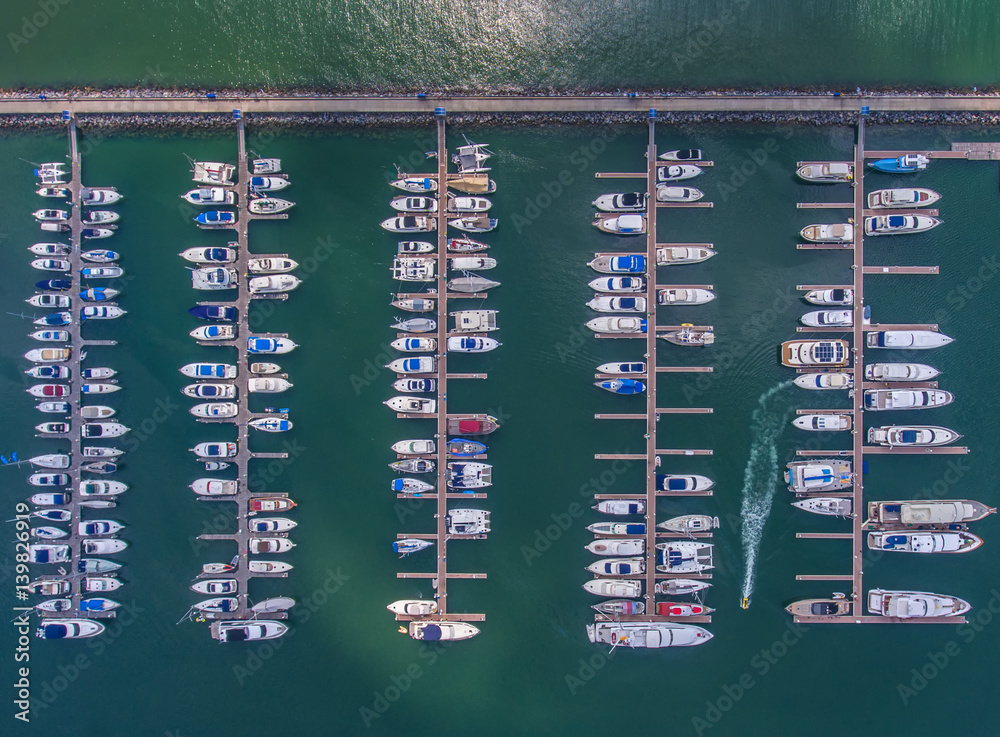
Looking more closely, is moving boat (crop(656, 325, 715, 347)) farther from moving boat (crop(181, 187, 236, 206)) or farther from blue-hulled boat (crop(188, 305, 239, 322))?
moving boat (crop(181, 187, 236, 206))

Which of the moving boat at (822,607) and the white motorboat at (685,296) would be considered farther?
the white motorboat at (685,296)

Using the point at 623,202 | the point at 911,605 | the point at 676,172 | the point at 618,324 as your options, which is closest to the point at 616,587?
the point at 618,324

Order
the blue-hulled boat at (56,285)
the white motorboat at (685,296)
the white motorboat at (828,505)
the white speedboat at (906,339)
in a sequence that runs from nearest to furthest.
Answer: the white speedboat at (906,339), the white motorboat at (828,505), the white motorboat at (685,296), the blue-hulled boat at (56,285)

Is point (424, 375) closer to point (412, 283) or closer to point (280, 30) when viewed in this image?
point (412, 283)

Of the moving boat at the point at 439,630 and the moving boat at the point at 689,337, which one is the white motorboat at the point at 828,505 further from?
the moving boat at the point at 439,630

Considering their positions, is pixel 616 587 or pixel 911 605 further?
pixel 616 587

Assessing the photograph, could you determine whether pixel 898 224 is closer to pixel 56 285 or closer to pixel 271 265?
pixel 271 265

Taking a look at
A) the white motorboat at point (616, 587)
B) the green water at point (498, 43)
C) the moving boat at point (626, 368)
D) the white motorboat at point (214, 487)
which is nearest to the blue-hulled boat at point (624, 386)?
the moving boat at point (626, 368)
